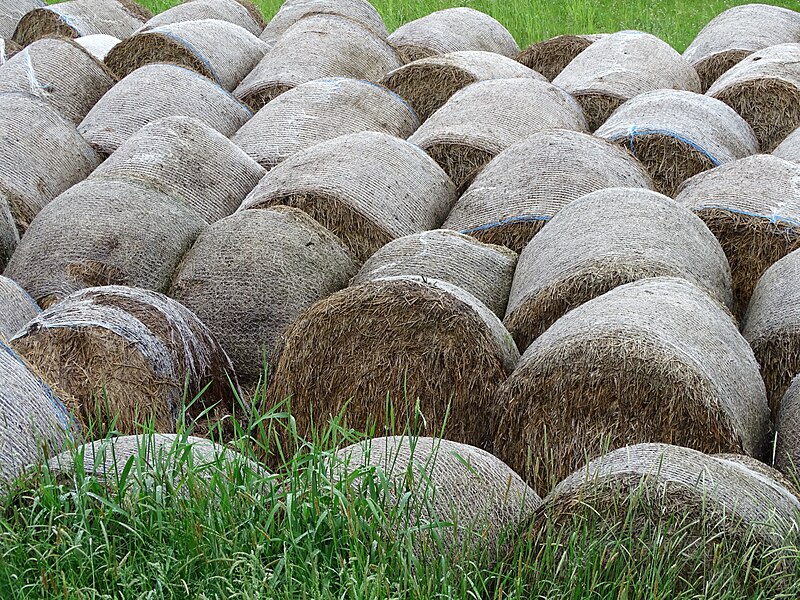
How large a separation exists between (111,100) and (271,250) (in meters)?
2.60

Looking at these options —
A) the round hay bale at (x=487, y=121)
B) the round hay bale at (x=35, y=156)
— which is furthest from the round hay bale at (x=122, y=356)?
the round hay bale at (x=487, y=121)

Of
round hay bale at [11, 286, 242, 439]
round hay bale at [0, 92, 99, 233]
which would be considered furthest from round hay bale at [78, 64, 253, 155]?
round hay bale at [11, 286, 242, 439]

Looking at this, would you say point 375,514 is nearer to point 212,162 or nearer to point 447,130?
point 212,162

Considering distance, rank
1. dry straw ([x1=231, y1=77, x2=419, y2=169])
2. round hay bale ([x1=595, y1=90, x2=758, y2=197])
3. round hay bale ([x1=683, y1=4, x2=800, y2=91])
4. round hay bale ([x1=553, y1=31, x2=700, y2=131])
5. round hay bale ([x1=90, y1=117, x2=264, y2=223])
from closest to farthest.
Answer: round hay bale ([x1=90, y1=117, x2=264, y2=223]) → round hay bale ([x1=595, y1=90, x2=758, y2=197]) → dry straw ([x1=231, y1=77, x2=419, y2=169]) → round hay bale ([x1=553, y1=31, x2=700, y2=131]) → round hay bale ([x1=683, y1=4, x2=800, y2=91])

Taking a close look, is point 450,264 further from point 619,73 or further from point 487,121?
point 619,73

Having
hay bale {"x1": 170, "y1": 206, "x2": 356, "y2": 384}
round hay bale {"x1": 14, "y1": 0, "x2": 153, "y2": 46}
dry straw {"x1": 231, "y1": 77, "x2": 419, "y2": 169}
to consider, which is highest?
round hay bale {"x1": 14, "y1": 0, "x2": 153, "y2": 46}

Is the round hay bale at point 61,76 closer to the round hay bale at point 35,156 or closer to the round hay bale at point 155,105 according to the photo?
the round hay bale at point 155,105

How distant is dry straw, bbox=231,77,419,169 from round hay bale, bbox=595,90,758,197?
1442mm

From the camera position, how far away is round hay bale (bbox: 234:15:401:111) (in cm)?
805

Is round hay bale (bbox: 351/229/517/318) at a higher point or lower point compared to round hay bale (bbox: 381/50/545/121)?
lower

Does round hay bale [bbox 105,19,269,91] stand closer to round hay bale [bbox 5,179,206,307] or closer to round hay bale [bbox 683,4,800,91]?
round hay bale [bbox 5,179,206,307]

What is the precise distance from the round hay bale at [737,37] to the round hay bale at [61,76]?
15.6 ft

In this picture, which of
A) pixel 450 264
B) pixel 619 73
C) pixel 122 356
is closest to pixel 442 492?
pixel 122 356

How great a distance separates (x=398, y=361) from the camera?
4.17m
